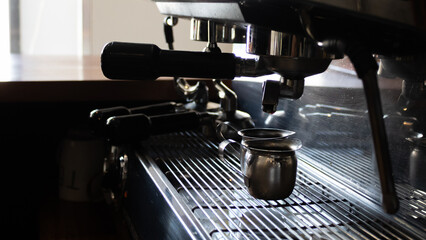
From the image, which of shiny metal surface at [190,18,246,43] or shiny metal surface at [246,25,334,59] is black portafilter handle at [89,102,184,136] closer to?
shiny metal surface at [190,18,246,43]

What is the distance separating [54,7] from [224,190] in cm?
283

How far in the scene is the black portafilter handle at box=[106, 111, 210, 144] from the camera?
3.14ft

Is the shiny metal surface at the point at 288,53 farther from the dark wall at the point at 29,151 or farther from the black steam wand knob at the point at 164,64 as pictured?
the dark wall at the point at 29,151

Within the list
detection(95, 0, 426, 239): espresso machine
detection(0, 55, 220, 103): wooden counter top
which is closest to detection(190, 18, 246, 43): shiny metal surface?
detection(95, 0, 426, 239): espresso machine

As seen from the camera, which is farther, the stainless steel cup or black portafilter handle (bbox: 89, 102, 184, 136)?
black portafilter handle (bbox: 89, 102, 184, 136)

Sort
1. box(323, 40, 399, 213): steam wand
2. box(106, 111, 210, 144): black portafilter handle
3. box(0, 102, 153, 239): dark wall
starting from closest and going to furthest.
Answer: box(323, 40, 399, 213): steam wand, box(106, 111, 210, 144): black portafilter handle, box(0, 102, 153, 239): dark wall

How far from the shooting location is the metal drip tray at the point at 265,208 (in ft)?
2.01

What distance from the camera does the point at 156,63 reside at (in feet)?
2.15

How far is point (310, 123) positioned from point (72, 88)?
21.3 inches

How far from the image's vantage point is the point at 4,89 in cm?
112

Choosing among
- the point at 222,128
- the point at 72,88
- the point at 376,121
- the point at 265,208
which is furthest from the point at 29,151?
the point at 376,121

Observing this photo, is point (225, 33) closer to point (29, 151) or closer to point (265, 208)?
point (265, 208)

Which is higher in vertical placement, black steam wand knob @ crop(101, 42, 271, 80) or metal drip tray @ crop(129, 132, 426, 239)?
black steam wand knob @ crop(101, 42, 271, 80)

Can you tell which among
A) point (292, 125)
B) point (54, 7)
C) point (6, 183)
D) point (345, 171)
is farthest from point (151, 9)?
point (345, 171)
